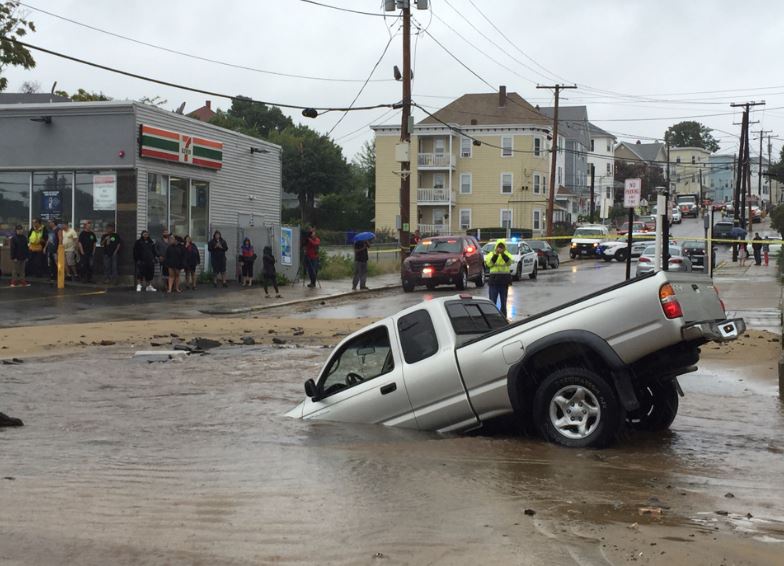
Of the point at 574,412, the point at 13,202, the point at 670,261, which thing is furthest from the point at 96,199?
the point at 574,412

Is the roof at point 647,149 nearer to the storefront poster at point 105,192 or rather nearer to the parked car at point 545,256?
the parked car at point 545,256

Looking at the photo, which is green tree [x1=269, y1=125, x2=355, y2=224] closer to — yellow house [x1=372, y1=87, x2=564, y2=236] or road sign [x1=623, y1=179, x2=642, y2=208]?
yellow house [x1=372, y1=87, x2=564, y2=236]

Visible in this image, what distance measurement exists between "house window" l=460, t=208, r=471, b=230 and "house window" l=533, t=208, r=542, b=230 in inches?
193

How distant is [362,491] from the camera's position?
6.87 metres

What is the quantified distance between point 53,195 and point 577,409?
24.5 meters

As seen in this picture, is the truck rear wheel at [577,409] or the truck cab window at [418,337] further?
the truck cab window at [418,337]

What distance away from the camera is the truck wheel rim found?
835cm

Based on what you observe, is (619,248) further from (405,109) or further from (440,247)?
(440,247)

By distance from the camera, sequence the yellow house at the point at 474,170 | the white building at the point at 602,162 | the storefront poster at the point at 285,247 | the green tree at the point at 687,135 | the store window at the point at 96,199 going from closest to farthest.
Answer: the store window at the point at 96,199
the storefront poster at the point at 285,247
the yellow house at the point at 474,170
the white building at the point at 602,162
the green tree at the point at 687,135

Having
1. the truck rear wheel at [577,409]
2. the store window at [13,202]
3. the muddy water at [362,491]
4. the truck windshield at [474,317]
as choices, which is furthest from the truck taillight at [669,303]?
the store window at [13,202]

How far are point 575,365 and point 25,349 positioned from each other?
11.7 m

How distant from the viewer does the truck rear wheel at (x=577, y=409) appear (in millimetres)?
8242

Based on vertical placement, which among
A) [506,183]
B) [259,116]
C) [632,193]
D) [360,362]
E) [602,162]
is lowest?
[360,362]

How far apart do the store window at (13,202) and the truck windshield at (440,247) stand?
39.0ft
